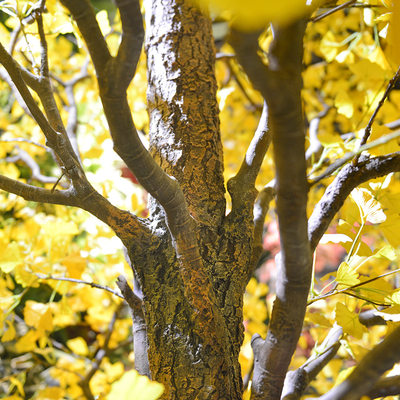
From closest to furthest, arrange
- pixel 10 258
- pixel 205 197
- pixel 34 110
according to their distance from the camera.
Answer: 1. pixel 34 110
2. pixel 205 197
3. pixel 10 258

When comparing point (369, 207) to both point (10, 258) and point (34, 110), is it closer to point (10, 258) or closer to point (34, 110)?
point (34, 110)

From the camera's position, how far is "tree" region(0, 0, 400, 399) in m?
0.17

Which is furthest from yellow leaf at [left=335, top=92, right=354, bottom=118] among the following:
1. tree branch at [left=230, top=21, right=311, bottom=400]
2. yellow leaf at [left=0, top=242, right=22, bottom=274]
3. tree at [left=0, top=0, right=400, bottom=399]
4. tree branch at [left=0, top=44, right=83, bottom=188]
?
yellow leaf at [left=0, top=242, right=22, bottom=274]

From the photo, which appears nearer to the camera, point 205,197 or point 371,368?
point 371,368

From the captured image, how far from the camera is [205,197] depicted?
0.34m

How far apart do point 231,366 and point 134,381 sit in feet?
0.61

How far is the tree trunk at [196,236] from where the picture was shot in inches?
11.1

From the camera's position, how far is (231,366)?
0.97 ft

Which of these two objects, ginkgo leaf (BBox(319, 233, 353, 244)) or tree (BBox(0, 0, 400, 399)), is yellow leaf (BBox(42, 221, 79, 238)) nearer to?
tree (BBox(0, 0, 400, 399))

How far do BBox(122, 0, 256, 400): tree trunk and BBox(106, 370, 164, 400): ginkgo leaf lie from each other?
14 centimetres

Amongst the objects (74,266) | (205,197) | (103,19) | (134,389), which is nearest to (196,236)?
(205,197)

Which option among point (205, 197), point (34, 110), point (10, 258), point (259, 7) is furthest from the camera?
point (10, 258)

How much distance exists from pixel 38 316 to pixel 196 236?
38 cm

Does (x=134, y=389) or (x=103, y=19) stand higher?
(x=103, y=19)
